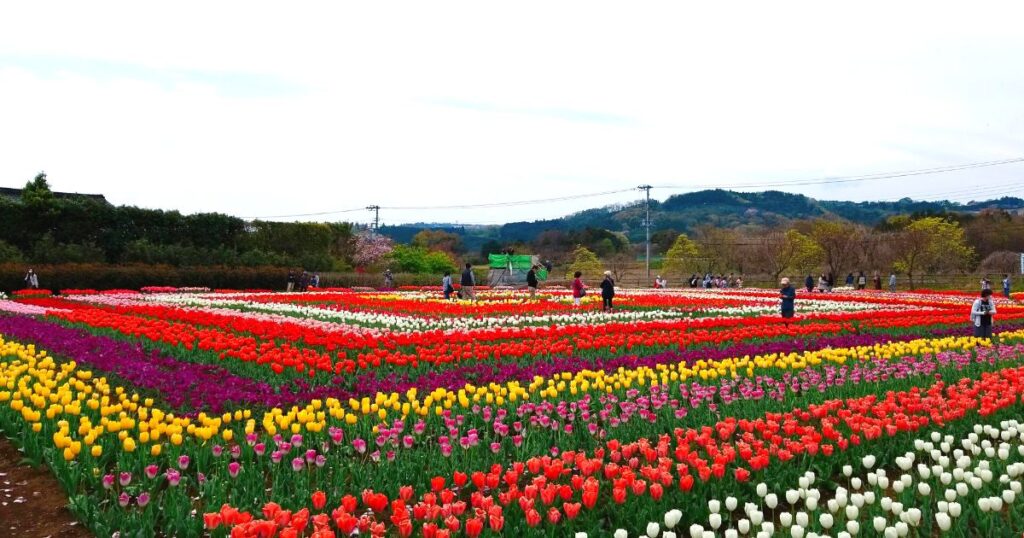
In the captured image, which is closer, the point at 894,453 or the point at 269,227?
the point at 894,453

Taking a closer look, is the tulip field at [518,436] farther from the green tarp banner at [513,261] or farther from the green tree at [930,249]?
the green tree at [930,249]

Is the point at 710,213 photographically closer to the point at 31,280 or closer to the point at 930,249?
the point at 930,249

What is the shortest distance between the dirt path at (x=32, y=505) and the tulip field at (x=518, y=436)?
146mm

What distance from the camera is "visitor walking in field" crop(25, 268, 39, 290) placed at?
28.2 m

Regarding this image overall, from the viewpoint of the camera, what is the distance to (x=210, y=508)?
4.63 meters

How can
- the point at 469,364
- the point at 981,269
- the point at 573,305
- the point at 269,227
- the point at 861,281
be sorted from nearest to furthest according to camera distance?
1. the point at 469,364
2. the point at 573,305
3. the point at 861,281
4. the point at 269,227
5. the point at 981,269

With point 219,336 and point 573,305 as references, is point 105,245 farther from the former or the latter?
point 219,336

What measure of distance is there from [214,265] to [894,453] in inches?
1547

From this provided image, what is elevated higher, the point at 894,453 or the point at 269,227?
the point at 269,227

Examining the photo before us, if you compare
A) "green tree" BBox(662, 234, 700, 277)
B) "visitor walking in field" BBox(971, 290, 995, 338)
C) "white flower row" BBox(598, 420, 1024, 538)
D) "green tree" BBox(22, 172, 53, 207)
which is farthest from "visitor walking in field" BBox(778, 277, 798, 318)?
"green tree" BBox(662, 234, 700, 277)

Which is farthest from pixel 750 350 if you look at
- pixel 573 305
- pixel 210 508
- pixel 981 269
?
pixel 981 269

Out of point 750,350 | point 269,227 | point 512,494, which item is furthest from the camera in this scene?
point 269,227

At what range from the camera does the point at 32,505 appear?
5.39 metres

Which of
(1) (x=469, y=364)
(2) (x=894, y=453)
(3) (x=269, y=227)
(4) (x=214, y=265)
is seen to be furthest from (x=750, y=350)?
(3) (x=269, y=227)
